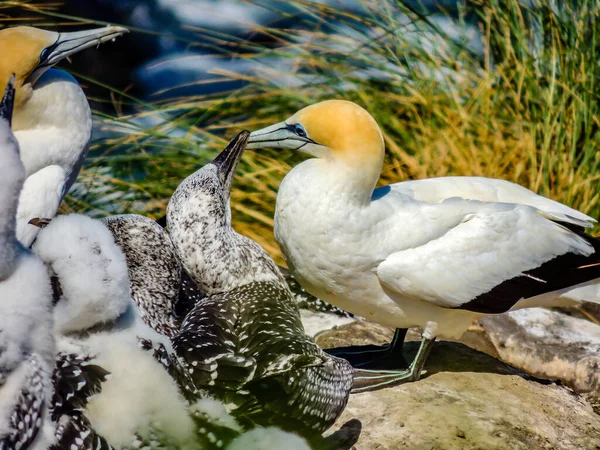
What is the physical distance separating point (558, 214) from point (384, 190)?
91 centimetres

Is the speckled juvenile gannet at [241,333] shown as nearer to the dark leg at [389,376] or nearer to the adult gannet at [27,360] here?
the dark leg at [389,376]

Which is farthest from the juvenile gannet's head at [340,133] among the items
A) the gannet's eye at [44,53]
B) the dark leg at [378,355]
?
the gannet's eye at [44,53]

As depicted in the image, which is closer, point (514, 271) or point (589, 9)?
point (514, 271)

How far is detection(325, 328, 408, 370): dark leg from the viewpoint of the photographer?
4.86 metres

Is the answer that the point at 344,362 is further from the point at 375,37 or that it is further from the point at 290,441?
the point at 375,37

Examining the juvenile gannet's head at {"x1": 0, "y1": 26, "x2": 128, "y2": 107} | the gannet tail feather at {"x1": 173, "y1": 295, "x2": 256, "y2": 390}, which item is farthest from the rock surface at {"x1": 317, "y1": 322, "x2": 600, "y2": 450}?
the juvenile gannet's head at {"x1": 0, "y1": 26, "x2": 128, "y2": 107}

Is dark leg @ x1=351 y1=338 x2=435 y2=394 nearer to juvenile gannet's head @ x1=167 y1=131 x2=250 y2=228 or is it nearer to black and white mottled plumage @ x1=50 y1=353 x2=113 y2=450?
juvenile gannet's head @ x1=167 y1=131 x2=250 y2=228

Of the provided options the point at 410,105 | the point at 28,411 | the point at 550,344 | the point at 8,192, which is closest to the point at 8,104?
the point at 8,192

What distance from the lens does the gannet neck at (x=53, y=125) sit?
16.0 feet

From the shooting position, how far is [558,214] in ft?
15.5

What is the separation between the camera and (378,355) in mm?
4973

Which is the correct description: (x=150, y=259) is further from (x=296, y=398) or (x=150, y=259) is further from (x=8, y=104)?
(x=8, y=104)

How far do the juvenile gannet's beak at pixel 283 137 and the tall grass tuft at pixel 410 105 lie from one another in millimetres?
2251

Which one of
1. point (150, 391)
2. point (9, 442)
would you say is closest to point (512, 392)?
point (150, 391)
